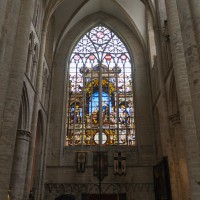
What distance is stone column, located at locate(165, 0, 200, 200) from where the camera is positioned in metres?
6.96

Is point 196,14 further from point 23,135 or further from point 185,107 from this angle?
point 23,135

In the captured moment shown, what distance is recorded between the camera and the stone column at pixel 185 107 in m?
6.96

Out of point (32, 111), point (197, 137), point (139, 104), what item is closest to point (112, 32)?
point (139, 104)

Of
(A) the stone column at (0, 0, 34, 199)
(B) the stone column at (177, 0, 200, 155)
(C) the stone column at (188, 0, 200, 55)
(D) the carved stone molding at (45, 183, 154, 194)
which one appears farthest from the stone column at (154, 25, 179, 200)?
(A) the stone column at (0, 0, 34, 199)

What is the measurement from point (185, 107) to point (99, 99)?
33.5ft

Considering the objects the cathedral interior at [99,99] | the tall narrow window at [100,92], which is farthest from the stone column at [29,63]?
the tall narrow window at [100,92]

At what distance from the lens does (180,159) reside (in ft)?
37.6

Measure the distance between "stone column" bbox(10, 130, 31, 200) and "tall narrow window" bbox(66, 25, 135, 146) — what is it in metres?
5.22

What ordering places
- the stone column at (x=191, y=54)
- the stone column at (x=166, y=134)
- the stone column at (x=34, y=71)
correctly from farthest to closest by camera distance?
the stone column at (x=34, y=71) → the stone column at (x=166, y=134) → the stone column at (x=191, y=54)

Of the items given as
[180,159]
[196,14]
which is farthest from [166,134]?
[196,14]

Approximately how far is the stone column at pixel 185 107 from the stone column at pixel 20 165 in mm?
6846

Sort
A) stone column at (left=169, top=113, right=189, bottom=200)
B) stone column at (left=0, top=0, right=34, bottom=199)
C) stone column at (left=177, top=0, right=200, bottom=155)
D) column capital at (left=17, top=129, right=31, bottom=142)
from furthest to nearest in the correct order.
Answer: column capital at (left=17, top=129, right=31, bottom=142) < stone column at (left=169, top=113, right=189, bottom=200) < stone column at (left=0, top=0, right=34, bottom=199) < stone column at (left=177, top=0, right=200, bottom=155)

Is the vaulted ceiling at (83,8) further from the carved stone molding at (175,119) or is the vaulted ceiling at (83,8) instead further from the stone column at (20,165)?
the stone column at (20,165)

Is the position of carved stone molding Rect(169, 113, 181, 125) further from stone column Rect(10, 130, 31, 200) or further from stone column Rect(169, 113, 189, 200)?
stone column Rect(10, 130, 31, 200)
